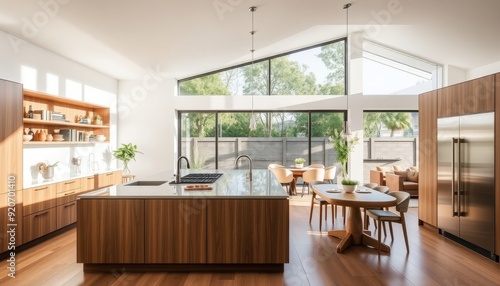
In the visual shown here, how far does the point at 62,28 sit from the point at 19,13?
1.84 ft

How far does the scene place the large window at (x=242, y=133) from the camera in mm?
7660

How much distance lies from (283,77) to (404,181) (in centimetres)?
405

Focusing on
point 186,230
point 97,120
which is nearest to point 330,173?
point 186,230

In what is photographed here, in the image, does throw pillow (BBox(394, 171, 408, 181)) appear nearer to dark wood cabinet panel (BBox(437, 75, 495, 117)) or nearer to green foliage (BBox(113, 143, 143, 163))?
dark wood cabinet panel (BBox(437, 75, 495, 117))

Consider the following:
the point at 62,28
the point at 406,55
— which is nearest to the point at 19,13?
the point at 62,28

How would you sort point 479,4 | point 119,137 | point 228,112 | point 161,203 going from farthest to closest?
point 228,112
point 119,137
point 479,4
point 161,203

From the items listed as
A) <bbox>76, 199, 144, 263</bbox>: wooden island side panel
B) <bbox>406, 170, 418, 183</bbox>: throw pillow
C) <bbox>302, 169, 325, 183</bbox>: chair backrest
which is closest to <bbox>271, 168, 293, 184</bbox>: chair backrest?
<bbox>302, 169, 325, 183</bbox>: chair backrest

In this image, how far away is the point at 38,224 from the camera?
3.89m

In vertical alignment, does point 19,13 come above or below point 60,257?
above

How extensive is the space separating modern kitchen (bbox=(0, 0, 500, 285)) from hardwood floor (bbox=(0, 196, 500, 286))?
0.08ft

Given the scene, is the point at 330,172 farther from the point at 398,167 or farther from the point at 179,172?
the point at 179,172

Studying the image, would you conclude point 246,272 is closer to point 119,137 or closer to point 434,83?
point 119,137

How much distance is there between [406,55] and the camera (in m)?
7.76

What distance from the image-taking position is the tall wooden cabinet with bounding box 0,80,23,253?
3.42 m
